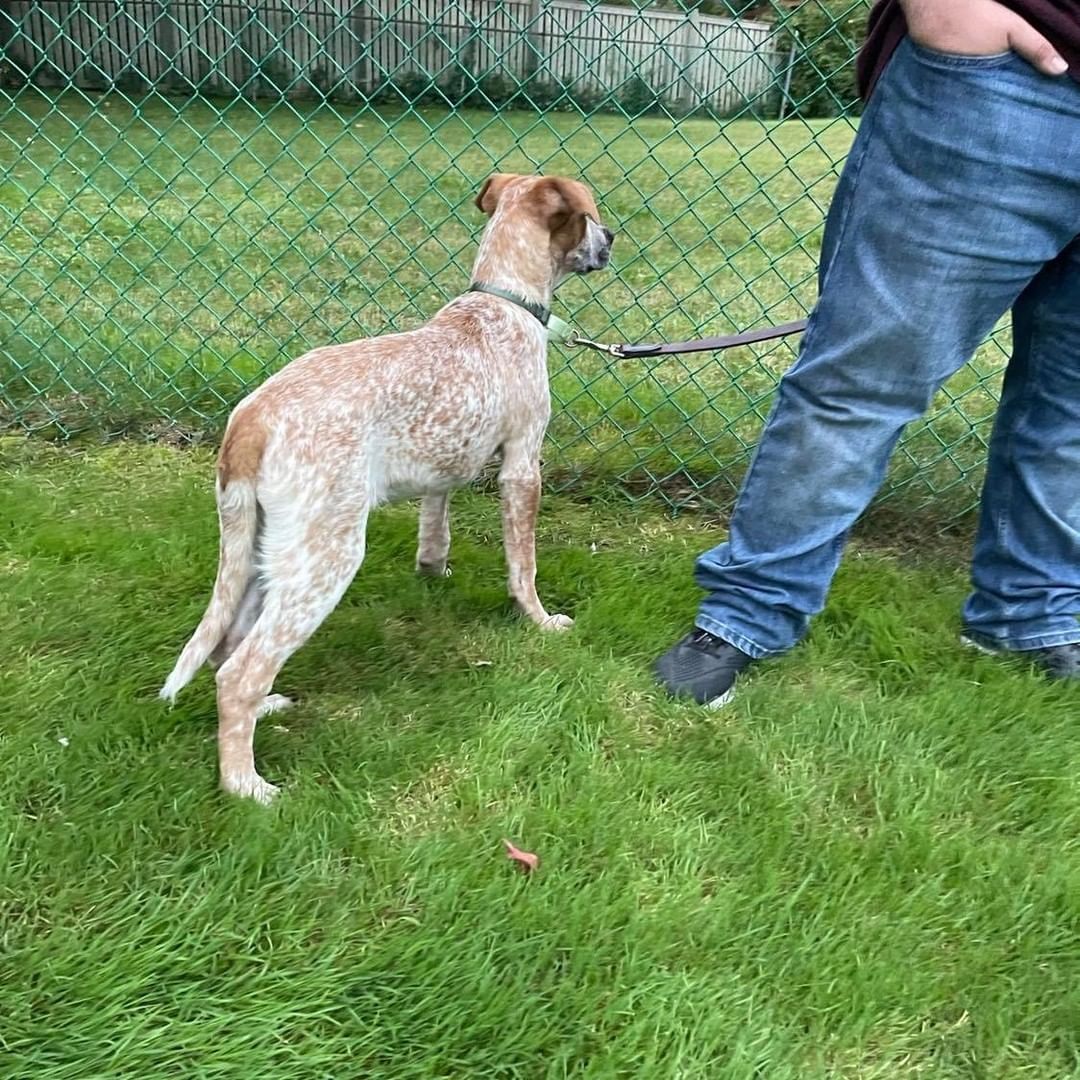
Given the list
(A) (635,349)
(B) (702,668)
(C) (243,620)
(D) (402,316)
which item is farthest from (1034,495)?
(D) (402,316)

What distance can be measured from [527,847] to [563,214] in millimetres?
1834

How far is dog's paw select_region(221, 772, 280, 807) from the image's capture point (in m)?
2.29

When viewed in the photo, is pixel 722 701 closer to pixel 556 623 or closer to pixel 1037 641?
pixel 556 623

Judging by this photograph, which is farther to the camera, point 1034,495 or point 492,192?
point 492,192

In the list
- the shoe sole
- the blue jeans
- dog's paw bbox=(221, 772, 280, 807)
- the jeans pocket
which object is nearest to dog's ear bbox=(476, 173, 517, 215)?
the blue jeans

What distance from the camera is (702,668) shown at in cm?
276

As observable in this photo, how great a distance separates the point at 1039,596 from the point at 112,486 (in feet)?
10.1

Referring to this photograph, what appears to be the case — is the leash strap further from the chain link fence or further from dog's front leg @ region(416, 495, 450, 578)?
dog's front leg @ region(416, 495, 450, 578)

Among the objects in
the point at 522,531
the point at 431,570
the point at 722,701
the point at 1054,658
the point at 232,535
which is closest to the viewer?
the point at 232,535

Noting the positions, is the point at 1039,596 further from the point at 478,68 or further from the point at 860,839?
the point at 478,68

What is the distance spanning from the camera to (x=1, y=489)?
3.65 metres

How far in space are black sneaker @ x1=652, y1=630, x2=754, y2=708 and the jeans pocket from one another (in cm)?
146

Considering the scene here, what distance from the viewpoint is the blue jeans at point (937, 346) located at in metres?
2.15

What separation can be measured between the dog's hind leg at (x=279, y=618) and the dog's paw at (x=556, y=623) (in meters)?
0.73
